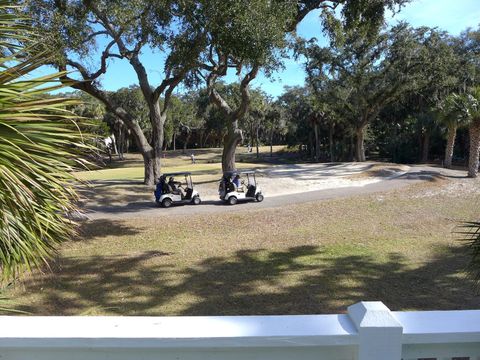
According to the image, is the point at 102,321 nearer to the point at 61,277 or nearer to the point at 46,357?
the point at 46,357

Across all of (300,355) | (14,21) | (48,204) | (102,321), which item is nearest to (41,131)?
(48,204)

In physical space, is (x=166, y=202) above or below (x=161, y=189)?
below

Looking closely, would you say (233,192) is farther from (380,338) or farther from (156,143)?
(380,338)

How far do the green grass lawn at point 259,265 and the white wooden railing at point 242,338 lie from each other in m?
5.01

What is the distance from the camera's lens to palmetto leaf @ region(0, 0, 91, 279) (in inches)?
107

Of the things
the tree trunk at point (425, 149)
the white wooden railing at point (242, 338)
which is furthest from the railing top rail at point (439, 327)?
the tree trunk at point (425, 149)

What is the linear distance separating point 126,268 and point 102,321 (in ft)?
25.6

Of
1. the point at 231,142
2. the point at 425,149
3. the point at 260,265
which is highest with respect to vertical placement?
the point at 231,142

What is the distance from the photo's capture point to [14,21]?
3.35 m

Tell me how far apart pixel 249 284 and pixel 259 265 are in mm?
1310

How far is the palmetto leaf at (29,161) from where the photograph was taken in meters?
2.71

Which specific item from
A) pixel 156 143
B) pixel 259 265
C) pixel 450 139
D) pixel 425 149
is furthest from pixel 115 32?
pixel 425 149

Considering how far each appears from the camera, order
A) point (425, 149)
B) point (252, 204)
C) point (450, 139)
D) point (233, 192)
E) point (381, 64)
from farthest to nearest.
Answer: point (425, 149)
point (381, 64)
point (450, 139)
point (233, 192)
point (252, 204)

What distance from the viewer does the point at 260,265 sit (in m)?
9.44
